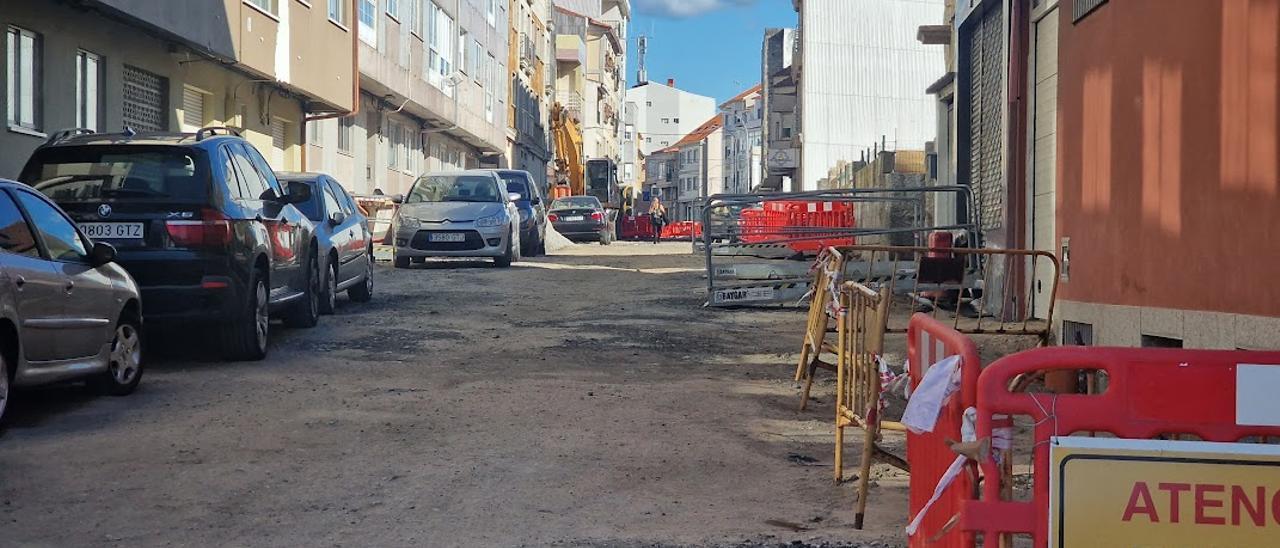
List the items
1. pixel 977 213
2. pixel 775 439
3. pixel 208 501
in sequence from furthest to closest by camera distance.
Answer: pixel 977 213 < pixel 775 439 < pixel 208 501

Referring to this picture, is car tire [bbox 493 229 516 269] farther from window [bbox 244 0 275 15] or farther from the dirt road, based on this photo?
the dirt road

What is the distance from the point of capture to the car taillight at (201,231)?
9672 millimetres

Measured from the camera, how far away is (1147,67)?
8.84 m

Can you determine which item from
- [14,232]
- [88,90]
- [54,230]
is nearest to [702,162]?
[88,90]

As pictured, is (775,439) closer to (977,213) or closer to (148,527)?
(148,527)

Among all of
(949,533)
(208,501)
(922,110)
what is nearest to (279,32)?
(208,501)

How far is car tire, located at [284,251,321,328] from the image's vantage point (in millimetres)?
12430

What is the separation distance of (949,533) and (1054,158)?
940cm

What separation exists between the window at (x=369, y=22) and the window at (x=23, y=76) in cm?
1309

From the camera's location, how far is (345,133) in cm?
3041

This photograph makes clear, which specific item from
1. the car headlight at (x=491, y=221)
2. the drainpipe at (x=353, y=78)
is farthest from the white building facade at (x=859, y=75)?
the car headlight at (x=491, y=221)

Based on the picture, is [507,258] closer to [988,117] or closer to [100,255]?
[988,117]

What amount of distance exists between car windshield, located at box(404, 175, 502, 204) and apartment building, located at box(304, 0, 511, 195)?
57.4 inches

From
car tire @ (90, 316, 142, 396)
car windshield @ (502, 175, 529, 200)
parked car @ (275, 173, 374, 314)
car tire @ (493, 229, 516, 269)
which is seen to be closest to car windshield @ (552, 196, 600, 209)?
car windshield @ (502, 175, 529, 200)
